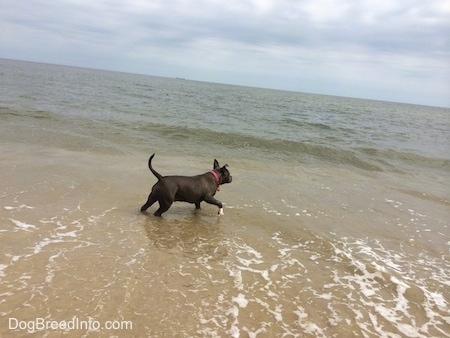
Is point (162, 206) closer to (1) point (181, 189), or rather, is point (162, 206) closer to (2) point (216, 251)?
(1) point (181, 189)

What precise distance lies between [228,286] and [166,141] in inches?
516

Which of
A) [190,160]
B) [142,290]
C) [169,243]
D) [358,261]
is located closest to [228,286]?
[142,290]

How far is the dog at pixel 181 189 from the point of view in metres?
7.30

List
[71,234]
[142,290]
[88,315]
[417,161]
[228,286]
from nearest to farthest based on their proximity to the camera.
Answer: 1. [88,315]
2. [142,290]
3. [228,286]
4. [71,234]
5. [417,161]

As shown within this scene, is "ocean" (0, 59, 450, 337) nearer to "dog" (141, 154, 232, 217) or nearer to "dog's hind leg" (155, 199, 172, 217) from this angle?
"dog's hind leg" (155, 199, 172, 217)

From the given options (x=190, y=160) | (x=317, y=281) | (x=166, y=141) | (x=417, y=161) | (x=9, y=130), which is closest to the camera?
(x=317, y=281)

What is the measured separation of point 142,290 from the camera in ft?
15.7

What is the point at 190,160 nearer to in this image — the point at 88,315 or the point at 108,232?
the point at 108,232

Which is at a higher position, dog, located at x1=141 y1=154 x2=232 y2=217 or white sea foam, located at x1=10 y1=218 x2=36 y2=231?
dog, located at x1=141 y1=154 x2=232 y2=217

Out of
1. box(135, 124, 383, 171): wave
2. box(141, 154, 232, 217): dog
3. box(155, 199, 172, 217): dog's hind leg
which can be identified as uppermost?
box(141, 154, 232, 217): dog

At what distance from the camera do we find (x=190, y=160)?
13828mm

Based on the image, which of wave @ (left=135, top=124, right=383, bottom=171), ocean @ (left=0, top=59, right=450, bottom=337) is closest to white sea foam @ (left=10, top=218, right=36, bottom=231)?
ocean @ (left=0, top=59, right=450, bottom=337)

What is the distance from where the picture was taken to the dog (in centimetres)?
730

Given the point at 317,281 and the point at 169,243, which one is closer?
the point at 317,281
